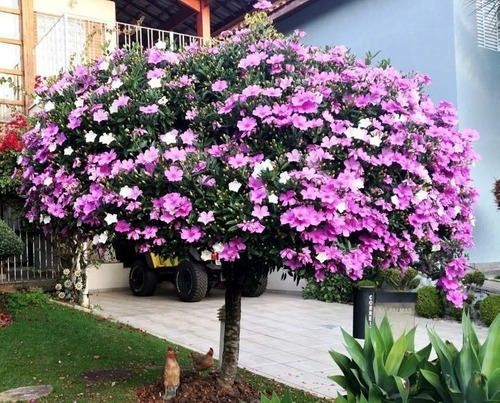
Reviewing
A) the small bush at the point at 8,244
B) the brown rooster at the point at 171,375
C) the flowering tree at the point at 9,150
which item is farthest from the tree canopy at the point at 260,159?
the flowering tree at the point at 9,150

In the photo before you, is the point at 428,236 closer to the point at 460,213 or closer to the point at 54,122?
the point at 460,213

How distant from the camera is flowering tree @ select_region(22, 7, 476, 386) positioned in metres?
3.18

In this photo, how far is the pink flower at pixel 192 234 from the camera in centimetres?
321

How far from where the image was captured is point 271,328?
8.39 meters

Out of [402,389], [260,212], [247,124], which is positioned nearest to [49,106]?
[247,124]

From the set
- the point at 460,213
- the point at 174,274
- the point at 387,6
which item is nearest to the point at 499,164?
the point at 387,6

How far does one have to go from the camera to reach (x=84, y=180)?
3.71 m

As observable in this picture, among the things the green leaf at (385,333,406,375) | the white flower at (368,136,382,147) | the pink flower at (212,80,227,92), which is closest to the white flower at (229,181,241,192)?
the pink flower at (212,80,227,92)

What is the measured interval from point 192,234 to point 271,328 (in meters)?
5.46

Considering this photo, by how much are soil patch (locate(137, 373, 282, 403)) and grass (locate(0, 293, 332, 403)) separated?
15cm

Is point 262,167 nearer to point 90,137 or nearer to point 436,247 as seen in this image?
point 90,137

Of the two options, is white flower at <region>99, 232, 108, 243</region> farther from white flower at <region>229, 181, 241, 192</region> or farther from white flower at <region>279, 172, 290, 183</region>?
white flower at <region>279, 172, 290, 183</region>

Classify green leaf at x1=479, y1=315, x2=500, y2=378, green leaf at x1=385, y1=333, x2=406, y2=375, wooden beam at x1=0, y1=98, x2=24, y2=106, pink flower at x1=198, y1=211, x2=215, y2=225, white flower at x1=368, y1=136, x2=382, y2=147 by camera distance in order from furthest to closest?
1. wooden beam at x1=0, y1=98, x2=24, y2=106
2. white flower at x1=368, y1=136, x2=382, y2=147
3. pink flower at x1=198, y1=211, x2=215, y2=225
4. green leaf at x1=385, y1=333, x2=406, y2=375
5. green leaf at x1=479, y1=315, x2=500, y2=378

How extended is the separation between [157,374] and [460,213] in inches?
125
